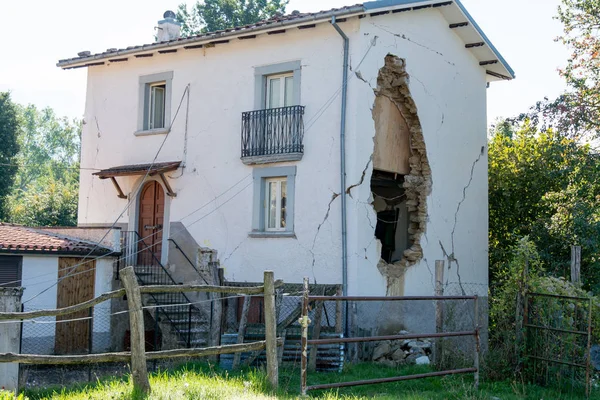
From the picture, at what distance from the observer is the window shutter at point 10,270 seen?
16.6 meters

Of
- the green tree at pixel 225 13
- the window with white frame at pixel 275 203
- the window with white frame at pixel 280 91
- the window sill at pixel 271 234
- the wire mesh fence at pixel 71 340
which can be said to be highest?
the green tree at pixel 225 13

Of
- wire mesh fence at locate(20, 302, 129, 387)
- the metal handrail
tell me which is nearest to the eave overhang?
the metal handrail

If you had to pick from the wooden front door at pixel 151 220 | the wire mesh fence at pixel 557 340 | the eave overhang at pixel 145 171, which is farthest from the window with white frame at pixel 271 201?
the wire mesh fence at pixel 557 340

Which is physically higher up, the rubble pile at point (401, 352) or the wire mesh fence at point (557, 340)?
the wire mesh fence at point (557, 340)

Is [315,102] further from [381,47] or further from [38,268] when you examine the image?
[38,268]

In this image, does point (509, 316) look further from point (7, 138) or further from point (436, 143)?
point (7, 138)

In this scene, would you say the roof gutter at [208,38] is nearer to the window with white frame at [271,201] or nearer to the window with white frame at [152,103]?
the window with white frame at [152,103]

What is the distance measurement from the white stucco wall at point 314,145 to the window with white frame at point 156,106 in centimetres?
41

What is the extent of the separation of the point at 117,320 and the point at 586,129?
1243 centimetres

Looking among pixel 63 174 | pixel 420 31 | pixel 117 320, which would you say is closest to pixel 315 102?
pixel 420 31

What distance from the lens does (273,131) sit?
57.2ft

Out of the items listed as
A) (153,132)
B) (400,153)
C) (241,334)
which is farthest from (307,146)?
(241,334)

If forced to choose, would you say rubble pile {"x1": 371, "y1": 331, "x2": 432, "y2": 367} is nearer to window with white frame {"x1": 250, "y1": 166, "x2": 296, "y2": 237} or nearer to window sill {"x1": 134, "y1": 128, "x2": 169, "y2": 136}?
window with white frame {"x1": 250, "y1": 166, "x2": 296, "y2": 237}

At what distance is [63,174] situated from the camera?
210ft
